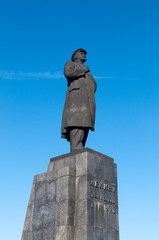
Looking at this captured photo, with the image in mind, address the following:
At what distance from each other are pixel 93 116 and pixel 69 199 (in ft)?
11.7

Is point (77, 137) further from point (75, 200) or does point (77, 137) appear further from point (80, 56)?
point (80, 56)

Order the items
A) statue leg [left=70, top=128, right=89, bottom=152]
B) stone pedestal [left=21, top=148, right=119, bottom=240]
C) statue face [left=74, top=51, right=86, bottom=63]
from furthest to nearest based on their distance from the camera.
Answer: statue face [left=74, top=51, right=86, bottom=63] → statue leg [left=70, top=128, right=89, bottom=152] → stone pedestal [left=21, top=148, right=119, bottom=240]

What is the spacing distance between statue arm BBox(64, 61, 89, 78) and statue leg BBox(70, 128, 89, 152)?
214 cm

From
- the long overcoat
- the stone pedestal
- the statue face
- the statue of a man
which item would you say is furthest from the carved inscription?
the statue face

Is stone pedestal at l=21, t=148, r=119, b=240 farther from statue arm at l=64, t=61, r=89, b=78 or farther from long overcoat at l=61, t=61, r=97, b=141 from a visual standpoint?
statue arm at l=64, t=61, r=89, b=78

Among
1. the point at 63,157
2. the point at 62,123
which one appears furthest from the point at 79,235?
the point at 62,123

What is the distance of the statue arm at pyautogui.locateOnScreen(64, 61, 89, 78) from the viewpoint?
1288cm

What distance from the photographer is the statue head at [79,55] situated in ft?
43.9

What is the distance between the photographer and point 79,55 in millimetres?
→ 13406

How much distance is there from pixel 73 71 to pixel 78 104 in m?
1.32

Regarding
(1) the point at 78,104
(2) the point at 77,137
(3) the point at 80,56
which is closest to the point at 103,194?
(2) the point at 77,137

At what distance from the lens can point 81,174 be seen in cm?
1099

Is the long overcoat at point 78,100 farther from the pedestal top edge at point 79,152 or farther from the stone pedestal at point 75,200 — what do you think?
the stone pedestal at point 75,200

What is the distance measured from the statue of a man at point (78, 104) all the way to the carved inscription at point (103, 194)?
167 cm
